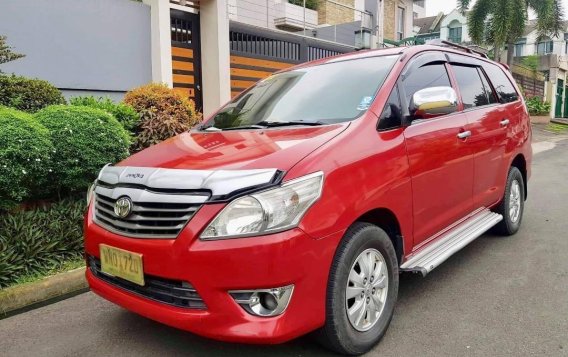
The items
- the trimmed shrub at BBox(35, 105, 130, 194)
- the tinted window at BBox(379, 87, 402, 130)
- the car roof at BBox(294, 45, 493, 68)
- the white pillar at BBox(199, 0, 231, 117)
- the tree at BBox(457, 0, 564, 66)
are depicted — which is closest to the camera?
the tinted window at BBox(379, 87, 402, 130)

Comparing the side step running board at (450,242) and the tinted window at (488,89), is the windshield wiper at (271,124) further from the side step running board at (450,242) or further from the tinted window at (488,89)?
the tinted window at (488,89)

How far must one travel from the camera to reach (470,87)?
4.29 m

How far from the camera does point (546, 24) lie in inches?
869

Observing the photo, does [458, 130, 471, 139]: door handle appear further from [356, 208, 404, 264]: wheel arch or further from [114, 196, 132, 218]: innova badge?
[114, 196, 132, 218]: innova badge

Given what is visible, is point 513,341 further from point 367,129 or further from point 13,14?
point 13,14

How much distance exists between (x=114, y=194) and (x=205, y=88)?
729 centimetres

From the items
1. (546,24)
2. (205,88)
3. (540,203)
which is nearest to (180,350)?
(540,203)

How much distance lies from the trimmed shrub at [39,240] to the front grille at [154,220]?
1.57 meters

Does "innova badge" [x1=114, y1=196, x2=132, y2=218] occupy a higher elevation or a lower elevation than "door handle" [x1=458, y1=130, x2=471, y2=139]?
lower

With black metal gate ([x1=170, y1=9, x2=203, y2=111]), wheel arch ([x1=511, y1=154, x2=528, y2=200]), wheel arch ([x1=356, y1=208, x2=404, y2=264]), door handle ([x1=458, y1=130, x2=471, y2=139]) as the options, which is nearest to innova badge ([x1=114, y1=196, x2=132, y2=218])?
wheel arch ([x1=356, y1=208, x2=404, y2=264])

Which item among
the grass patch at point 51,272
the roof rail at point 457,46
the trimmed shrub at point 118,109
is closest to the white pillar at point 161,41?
the trimmed shrub at point 118,109

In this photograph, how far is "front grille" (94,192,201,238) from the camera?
2.33m

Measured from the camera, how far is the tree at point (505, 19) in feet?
65.3

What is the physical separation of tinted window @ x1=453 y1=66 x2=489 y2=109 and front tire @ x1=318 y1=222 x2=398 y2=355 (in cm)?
187
